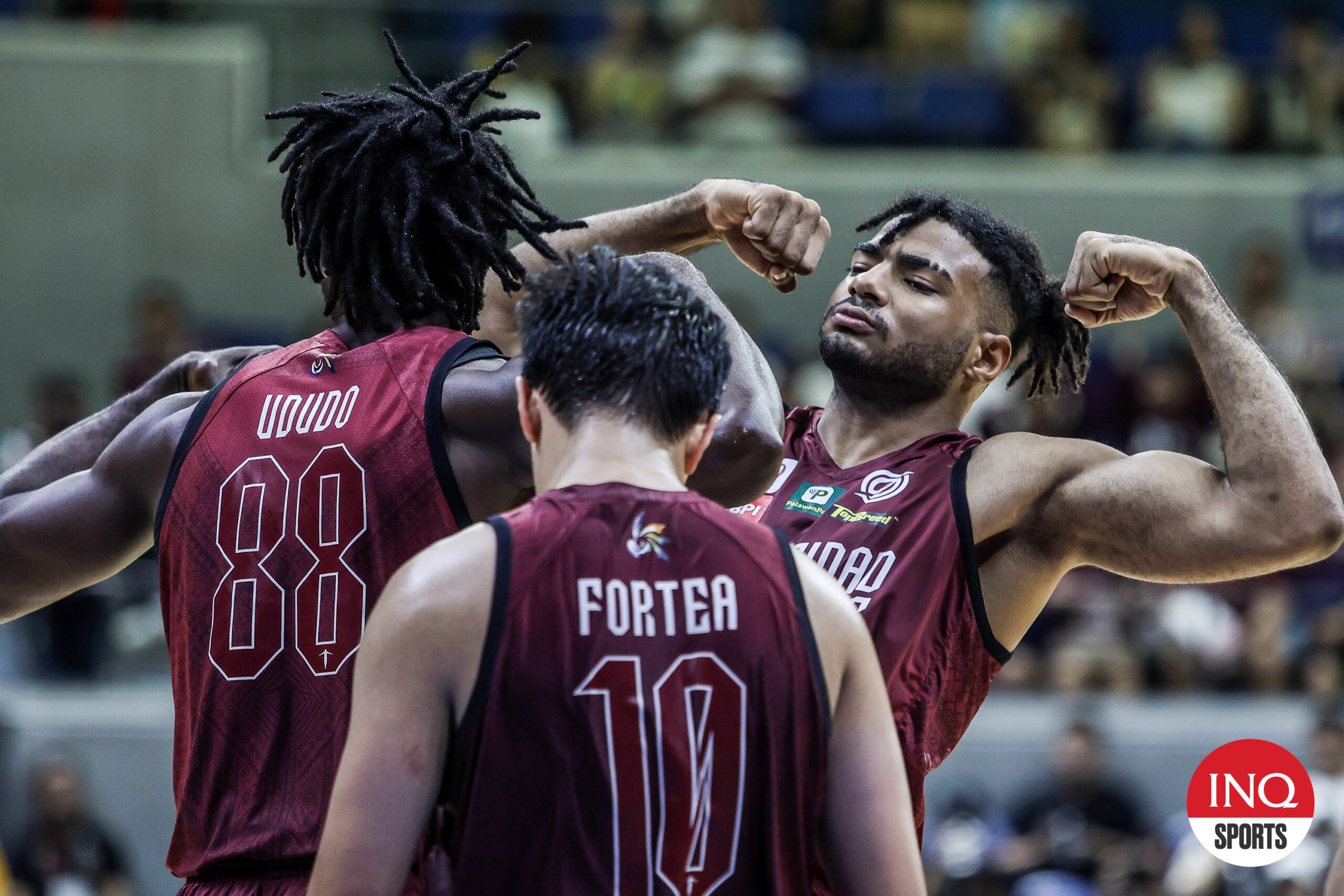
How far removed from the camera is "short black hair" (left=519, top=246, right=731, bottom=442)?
249 centimetres

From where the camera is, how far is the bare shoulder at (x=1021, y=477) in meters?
3.63

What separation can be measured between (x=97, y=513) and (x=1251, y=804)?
8.72ft

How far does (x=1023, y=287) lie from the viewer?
Result: 399 cm

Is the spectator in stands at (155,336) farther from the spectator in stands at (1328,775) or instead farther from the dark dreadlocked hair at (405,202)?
the dark dreadlocked hair at (405,202)

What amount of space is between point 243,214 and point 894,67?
16.9 ft

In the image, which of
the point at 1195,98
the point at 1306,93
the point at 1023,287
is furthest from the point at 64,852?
the point at 1306,93

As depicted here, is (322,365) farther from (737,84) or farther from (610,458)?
(737,84)

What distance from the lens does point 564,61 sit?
41.0 ft

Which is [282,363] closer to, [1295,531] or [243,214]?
[1295,531]

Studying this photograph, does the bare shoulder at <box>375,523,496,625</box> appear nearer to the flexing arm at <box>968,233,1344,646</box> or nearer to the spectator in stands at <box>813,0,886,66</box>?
the flexing arm at <box>968,233,1344,646</box>

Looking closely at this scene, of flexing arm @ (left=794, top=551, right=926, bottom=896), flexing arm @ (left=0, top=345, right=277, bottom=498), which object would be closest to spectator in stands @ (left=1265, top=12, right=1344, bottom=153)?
flexing arm @ (left=0, top=345, right=277, bottom=498)

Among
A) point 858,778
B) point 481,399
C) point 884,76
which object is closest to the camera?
point 858,778

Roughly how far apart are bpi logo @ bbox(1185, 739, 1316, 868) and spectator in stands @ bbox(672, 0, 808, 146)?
892cm

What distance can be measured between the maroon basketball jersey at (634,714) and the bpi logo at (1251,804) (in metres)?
1.69
